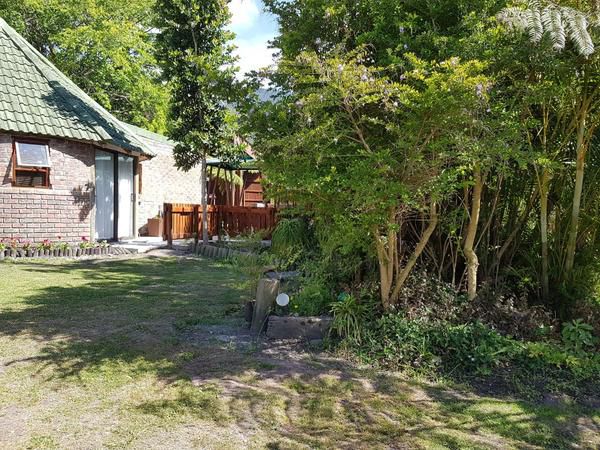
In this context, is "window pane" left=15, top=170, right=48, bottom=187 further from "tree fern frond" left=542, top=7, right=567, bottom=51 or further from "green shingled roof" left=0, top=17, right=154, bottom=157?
"tree fern frond" left=542, top=7, right=567, bottom=51

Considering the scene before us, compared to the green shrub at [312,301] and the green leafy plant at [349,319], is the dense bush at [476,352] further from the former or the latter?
the green shrub at [312,301]

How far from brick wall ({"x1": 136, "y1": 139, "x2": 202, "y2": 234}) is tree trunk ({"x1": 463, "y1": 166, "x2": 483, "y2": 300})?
1313 centimetres

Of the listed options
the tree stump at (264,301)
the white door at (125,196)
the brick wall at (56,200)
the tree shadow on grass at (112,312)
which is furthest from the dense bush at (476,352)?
the white door at (125,196)

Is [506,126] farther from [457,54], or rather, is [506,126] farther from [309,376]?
[309,376]

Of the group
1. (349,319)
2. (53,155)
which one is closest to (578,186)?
(349,319)

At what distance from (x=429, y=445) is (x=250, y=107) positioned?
324 centimetres

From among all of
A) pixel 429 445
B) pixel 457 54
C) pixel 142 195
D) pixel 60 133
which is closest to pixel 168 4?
pixel 60 133

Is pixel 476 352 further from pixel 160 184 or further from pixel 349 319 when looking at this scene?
pixel 160 184

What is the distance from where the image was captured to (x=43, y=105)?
11.9 m

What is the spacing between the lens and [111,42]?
71.6 ft

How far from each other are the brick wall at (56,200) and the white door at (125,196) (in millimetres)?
1811

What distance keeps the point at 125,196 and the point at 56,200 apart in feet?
9.32

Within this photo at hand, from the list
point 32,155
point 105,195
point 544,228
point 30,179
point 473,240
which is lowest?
point 473,240

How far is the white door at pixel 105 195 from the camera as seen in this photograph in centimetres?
1337
